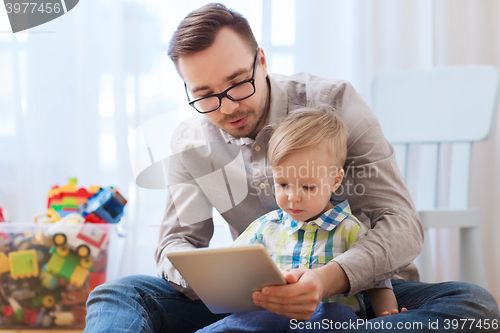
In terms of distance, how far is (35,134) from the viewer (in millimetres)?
1700

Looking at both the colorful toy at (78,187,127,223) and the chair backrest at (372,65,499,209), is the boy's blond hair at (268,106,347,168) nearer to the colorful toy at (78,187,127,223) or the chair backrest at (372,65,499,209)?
the chair backrest at (372,65,499,209)

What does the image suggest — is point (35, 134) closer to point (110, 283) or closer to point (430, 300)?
point (110, 283)

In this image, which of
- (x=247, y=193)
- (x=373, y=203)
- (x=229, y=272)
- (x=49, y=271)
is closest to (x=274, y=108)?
(x=247, y=193)

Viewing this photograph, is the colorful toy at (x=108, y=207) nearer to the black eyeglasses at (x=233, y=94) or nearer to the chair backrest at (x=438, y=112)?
the black eyeglasses at (x=233, y=94)

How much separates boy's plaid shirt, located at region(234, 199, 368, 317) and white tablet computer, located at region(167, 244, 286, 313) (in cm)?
14

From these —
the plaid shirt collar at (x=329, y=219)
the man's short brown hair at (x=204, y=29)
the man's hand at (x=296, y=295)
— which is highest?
the man's short brown hair at (x=204, y=29)

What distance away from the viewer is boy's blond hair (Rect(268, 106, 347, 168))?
0.86m

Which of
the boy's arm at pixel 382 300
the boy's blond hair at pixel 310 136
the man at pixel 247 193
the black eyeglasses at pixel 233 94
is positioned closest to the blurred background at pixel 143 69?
the man at pixel 247 193

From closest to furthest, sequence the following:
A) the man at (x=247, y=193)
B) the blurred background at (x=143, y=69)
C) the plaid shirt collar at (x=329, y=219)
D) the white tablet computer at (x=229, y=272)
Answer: the white tablet computer at (x=229, y=272)
the man at (x=247, y=193)
the plaid shirt collar at (x=329, y=219)
the blurred background at (x=143, y=69)

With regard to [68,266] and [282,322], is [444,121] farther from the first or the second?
[68,266]

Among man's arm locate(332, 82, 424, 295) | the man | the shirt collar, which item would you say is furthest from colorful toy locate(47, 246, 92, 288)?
man's arm locate(332, 82, 424, 295)

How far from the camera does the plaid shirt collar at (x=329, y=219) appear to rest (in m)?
Answer: 0.86

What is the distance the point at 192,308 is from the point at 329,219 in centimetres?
37

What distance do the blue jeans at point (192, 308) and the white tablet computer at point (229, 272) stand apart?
155mm
